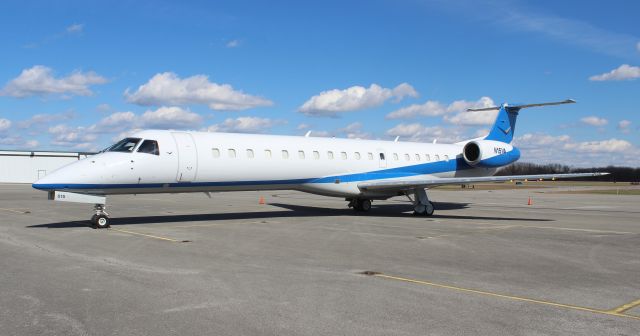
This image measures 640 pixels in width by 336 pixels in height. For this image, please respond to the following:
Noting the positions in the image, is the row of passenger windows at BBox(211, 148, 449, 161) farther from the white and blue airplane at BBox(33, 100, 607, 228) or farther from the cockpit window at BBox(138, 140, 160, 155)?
the cockpit window at BBox(138, 140, 160, 155)

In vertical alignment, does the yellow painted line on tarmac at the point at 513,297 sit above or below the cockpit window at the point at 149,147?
below

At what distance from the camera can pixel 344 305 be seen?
6.55 m

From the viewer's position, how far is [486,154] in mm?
24828

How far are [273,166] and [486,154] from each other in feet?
37.0

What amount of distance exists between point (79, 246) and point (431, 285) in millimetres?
7500

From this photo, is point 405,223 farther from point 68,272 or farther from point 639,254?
point 68,272

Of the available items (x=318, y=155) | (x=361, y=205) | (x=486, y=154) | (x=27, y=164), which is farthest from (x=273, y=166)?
(x=27, y=164)

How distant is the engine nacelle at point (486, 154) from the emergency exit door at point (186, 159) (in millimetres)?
13419

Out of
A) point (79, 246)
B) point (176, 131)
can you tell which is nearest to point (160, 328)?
point (79, 246)

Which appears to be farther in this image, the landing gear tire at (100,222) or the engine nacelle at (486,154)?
the engine nacelle at (486,154)

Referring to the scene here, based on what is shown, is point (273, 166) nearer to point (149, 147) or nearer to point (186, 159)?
point (186, 159)

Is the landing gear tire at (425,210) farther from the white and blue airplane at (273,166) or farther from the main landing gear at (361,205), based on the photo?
the main landing gear at (361,205)

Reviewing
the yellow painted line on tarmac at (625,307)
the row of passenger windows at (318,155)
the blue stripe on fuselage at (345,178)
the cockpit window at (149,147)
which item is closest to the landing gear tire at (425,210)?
the blue stripe on fuselage at (345,178)

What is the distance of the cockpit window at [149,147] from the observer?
51.2 feet
